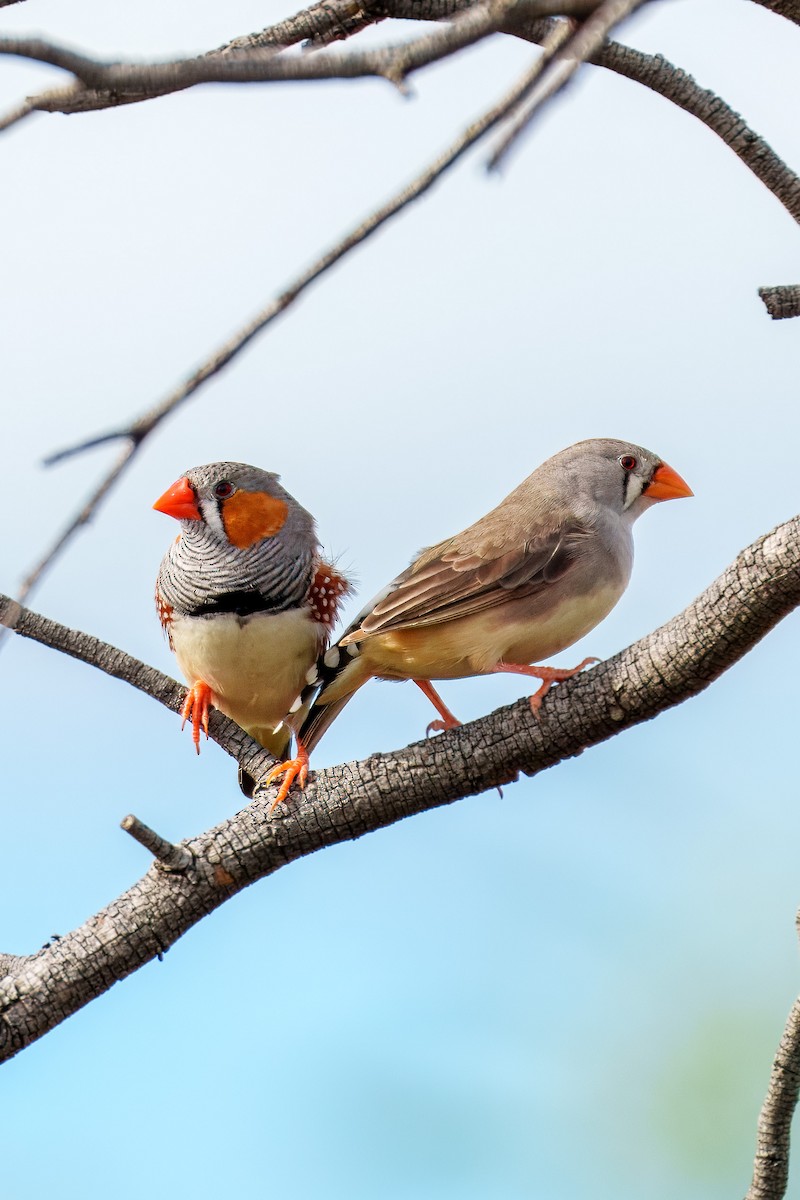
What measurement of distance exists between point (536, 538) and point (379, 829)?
0.77 m

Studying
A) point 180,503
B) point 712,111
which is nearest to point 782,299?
point 712,111

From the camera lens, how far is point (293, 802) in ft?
8.68

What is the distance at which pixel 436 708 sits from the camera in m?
3.08

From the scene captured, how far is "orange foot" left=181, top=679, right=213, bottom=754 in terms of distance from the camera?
315cm

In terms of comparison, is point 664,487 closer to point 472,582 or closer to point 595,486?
point 595,486

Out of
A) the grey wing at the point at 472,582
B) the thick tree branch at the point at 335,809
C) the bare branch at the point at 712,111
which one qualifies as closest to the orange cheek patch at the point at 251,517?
the grey wing at the point at 472,582

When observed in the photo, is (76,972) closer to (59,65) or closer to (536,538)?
(536,538)

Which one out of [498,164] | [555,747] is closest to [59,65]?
[498,164]

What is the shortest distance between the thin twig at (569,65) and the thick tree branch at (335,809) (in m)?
1.37

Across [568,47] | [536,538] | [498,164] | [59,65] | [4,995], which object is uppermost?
[536,538]

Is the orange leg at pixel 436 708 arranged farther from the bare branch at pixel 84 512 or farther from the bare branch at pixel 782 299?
the bare branch at pixel 84 512

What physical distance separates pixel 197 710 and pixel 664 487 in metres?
1.30

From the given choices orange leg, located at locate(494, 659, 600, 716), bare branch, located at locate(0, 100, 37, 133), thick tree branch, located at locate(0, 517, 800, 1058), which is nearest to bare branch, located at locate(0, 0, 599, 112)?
bare branch, located at locate(0, 100, 37, 133)

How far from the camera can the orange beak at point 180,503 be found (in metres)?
3.35
